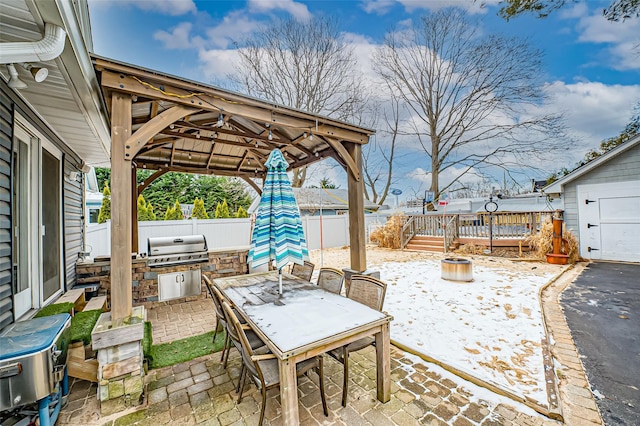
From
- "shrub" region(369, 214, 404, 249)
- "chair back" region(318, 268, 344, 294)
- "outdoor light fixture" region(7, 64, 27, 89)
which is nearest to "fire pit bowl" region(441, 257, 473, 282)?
"chair back" region(318, 268, 344, 294)

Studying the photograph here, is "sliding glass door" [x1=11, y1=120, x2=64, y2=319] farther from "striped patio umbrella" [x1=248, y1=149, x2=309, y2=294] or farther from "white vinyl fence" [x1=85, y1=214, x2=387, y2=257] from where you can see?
"white vinyl fence" [x1=85, y1=214, x2=387, y2=257]

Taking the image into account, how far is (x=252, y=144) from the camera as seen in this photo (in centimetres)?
524

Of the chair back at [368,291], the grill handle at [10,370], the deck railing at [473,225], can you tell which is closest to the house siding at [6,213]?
the grill handle at [10,370]

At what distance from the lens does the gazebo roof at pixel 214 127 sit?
8.57 feet

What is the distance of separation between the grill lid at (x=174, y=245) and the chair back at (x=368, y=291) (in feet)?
11.2

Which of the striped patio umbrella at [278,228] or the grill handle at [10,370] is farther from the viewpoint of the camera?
the striped patio umbrella at [278,228]

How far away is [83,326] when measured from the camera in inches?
106

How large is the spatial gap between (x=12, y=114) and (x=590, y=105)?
692 inches

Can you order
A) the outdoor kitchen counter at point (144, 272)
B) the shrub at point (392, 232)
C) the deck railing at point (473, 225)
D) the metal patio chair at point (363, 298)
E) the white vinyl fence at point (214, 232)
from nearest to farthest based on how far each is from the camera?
the metal patio chair at point (363, 298)
the outdoor kitchen counter at point (144, 272)
the white vinyl fence at point (214, 232)
the deck railing at point (473, 225)
the shrub at point (392, 232)

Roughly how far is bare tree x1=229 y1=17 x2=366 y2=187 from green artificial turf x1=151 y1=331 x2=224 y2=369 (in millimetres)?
11997

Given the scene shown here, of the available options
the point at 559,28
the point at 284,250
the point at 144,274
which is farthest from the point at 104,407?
the point at 559,28

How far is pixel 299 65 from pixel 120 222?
12866mm

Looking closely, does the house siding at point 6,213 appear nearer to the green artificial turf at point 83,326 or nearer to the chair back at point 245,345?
the green artificial turf at point 83,326

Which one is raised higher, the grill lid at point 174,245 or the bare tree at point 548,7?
the bare tree at point 548,7
